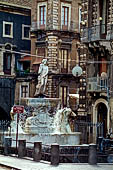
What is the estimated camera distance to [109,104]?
115 ft

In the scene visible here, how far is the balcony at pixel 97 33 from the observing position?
3500 cm

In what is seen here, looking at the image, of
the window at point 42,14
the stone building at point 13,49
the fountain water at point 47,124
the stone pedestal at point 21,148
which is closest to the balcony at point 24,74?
the stone building at point 13,49

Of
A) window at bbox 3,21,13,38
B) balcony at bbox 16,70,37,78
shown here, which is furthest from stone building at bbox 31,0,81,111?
window at bbox 3,21,13,38

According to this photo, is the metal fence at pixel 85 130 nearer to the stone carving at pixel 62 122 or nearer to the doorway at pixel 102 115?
the doorway at pixel 102 115

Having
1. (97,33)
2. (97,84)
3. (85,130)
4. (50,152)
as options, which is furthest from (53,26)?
(50,152)

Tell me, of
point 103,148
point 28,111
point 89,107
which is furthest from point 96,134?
point 103,148

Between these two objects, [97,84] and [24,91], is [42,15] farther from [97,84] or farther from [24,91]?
[97,84]

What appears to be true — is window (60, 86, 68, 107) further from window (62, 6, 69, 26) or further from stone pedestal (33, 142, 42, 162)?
stone pedestal (33, 142, 42, 162)

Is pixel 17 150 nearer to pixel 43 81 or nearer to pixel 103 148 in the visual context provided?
pixel 103 148

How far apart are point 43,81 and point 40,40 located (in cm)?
1729

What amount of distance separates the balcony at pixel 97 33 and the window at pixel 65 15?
48.8 feet

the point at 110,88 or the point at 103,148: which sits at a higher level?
the point at 110,88

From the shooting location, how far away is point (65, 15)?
171 ft

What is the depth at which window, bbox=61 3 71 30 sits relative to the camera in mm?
51781
